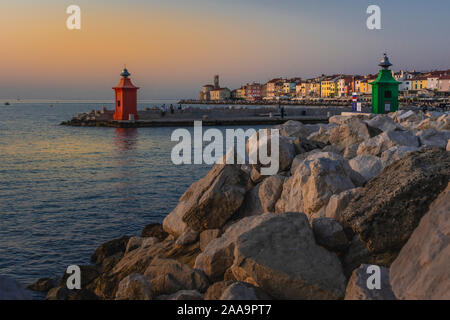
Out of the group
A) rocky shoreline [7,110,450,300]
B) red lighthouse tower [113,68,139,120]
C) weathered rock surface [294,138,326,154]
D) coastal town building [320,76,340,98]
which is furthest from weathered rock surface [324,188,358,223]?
coastal town building [320,76,340,98]

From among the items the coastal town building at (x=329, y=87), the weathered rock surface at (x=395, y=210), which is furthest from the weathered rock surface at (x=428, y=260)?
the coastal town building at (x=329, y=87)

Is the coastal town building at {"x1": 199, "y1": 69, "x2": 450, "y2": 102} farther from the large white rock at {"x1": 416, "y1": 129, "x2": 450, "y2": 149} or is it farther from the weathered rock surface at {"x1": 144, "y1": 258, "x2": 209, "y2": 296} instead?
the weathered rock surface at {"x1": 144, "y1": 258, "x2": 209, "y2": 296}

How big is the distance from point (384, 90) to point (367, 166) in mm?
21097

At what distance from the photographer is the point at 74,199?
46.3ft

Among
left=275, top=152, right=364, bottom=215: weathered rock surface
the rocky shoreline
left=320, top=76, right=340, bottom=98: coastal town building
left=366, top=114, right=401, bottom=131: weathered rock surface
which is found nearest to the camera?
the rocky shoreline

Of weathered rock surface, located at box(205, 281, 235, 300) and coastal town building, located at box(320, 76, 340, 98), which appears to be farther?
coastal town building, located at box(320, 76, 340, 98)

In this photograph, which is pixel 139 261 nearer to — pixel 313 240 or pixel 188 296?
pixel 188 296

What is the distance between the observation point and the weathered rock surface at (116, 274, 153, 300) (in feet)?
15.8

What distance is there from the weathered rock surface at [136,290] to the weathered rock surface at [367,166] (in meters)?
3.70

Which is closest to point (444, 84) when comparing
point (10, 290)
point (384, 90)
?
point (384, 90)

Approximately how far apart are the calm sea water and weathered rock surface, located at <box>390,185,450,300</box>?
6221 mm

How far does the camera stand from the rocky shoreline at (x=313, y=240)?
4.21 m

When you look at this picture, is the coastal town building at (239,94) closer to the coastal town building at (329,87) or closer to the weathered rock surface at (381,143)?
the coastal town building at (329,87)

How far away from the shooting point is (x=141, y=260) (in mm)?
7133
